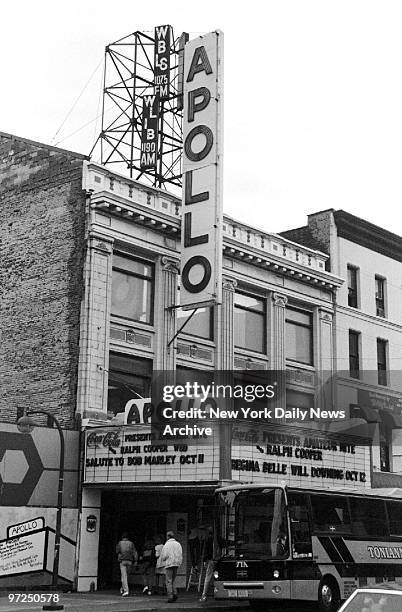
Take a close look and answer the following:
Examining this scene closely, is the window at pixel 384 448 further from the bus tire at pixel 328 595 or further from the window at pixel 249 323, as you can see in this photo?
the bus tire at pixel 328 595

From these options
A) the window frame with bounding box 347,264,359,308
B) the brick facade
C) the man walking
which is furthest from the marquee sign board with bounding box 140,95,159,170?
the man walking

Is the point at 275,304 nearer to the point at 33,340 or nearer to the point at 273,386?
the point at 273,386

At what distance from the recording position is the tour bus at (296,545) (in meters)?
21.2

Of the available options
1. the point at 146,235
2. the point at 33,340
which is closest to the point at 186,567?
the point at 33,340

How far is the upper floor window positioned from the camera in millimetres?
40469

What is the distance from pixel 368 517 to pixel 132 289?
11871 mm

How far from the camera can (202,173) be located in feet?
103

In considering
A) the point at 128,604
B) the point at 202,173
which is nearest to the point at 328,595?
the point at 128,604

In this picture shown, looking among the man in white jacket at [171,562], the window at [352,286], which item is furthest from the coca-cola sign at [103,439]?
the window at [352,286]

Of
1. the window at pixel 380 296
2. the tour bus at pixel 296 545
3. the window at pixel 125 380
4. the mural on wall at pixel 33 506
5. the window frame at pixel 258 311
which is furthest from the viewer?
the window at pixel 380 296

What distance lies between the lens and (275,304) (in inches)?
1415

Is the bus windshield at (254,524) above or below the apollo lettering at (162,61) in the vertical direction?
below

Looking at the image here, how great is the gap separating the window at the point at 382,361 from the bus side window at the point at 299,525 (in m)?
19.8

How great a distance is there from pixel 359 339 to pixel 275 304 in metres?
6.14
